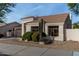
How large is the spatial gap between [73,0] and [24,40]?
214 centimetres

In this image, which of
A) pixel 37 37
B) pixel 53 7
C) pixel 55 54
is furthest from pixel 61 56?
pixel 53 7

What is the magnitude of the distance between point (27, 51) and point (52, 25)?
125cm

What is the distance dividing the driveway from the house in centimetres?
50

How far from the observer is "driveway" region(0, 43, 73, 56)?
8.69 metres

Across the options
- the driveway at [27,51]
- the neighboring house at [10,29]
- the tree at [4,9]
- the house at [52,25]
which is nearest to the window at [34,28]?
the house at [52,25]

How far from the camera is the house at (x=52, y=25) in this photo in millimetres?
8969

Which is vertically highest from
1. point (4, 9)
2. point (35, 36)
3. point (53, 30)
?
point (4, 9)

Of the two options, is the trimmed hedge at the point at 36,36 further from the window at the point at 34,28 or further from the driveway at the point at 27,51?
the driveway at the point at 27,51

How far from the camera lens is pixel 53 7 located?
8844 millimetres

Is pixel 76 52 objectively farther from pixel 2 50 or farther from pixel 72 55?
pixel 2 50

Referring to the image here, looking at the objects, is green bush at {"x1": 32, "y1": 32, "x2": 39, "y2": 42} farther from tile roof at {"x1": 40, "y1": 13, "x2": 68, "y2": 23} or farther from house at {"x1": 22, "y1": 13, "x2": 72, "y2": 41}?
tile roof at {"x1": 40, "y1": 13, "x2": 68, "y2": 23}

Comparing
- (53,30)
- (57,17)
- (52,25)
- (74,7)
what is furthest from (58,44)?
(74,7)

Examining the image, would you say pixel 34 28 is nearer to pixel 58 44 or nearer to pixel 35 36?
pixel 35 36

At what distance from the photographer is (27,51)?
8789 millimetres
